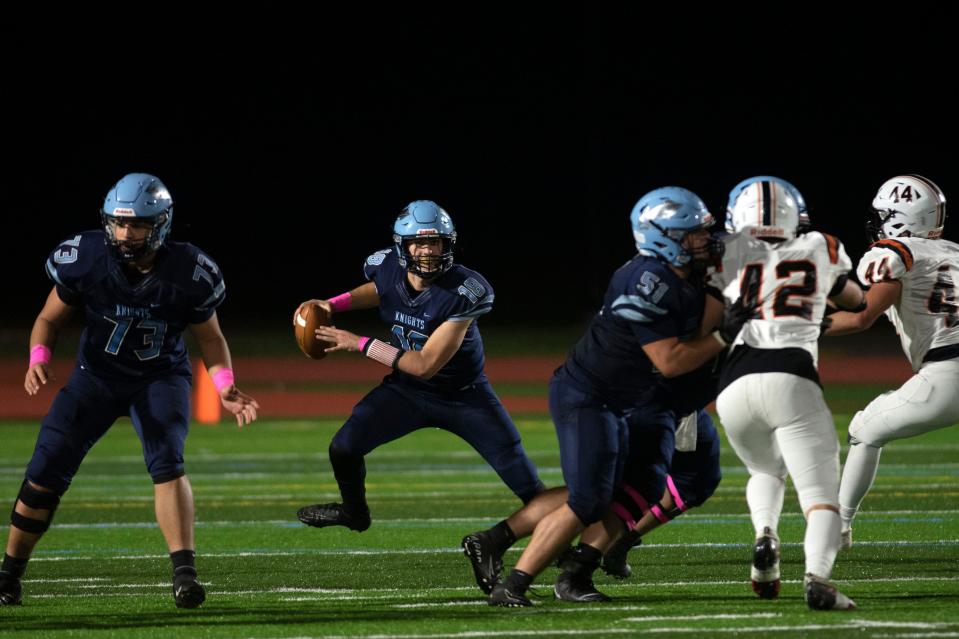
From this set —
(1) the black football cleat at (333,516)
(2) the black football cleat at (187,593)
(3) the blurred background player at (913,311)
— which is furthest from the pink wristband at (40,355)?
(3) the blurred background player at (913,311)

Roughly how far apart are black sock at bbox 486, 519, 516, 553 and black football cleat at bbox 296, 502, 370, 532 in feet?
2.67

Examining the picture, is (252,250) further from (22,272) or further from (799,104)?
(799,104)

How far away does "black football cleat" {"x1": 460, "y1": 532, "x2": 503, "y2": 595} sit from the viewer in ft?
16.8

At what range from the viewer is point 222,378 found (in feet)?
17.3

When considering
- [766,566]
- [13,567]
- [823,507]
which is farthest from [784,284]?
[13,567]

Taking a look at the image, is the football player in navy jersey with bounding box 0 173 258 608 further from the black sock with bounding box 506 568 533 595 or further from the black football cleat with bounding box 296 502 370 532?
the black sock with bounding box 506 568 533 595

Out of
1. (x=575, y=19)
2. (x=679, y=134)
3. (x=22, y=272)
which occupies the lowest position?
(x=22, y=272)

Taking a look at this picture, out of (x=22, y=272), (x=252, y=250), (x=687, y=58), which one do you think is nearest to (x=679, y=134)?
(x=687, y=58)

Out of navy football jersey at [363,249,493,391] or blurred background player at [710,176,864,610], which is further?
navy football jersey at [363,249,493,391]

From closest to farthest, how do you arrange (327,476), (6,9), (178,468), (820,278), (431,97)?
(820,278), (178,468), (327,476), (6,9), (431,97)

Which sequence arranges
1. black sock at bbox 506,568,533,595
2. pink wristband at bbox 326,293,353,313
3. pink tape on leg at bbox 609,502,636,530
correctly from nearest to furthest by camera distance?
black sock at bbox 506,568,533,595, pink tape on leg at bbox 609,502,636,530, pink wristband at bbox 326,293,353,313

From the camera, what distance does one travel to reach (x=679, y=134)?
2870cm

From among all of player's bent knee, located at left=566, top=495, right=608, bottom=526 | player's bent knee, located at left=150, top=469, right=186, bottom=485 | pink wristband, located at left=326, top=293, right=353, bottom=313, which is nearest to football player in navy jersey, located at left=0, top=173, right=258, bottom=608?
player's bent knee, located at left=150, top=469, right=186, bottom=485

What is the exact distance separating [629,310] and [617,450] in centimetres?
51
